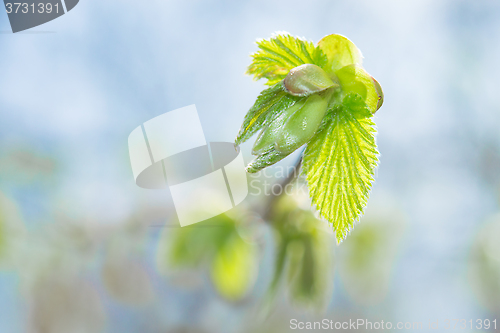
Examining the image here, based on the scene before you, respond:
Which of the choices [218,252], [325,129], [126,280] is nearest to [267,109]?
[325,129]

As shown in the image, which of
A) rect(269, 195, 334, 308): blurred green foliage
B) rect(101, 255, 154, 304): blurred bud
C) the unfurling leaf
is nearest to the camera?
the unfurling leaf

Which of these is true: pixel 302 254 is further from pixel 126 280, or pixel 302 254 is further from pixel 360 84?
pixel 126 280

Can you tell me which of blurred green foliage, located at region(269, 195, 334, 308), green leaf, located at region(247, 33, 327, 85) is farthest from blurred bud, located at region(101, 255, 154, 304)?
green leaf, located at region(247, 33, 327, 85)

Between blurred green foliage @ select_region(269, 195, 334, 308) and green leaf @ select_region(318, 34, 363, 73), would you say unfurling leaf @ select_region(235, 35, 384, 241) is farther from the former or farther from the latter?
blurred green foliage @ select_region(269, 195, 334, 308)

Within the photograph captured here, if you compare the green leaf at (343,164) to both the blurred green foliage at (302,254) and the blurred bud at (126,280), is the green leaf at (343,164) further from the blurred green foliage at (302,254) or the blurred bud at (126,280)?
the blurred bud at (126,280)

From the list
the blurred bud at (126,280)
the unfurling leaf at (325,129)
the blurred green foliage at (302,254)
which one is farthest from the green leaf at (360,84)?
the blurred bud at (126,280)

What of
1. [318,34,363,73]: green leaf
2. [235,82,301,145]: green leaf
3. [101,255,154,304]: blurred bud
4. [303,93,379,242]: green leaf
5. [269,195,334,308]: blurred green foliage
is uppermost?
[318,34,363,73]: green leaf

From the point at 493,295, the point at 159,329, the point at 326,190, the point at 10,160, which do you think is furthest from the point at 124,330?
the point at 493,295

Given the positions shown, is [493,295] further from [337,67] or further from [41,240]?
[41,240]
